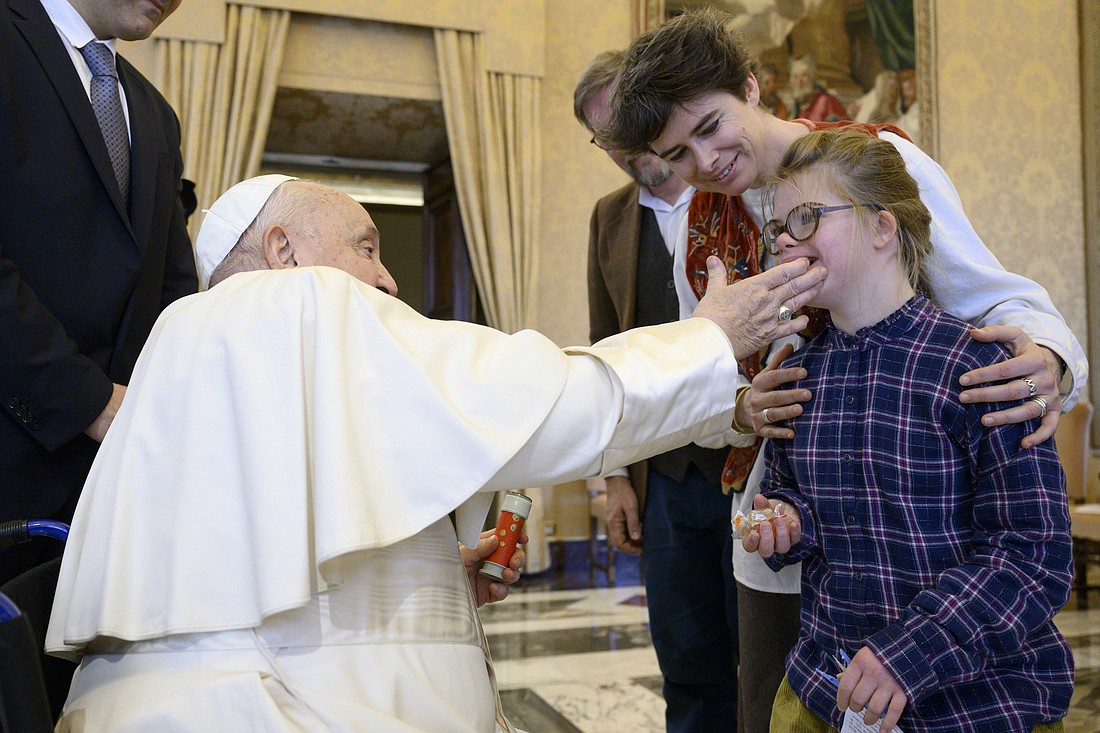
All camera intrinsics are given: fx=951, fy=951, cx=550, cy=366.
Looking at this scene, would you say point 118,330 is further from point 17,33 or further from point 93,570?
point 93,570

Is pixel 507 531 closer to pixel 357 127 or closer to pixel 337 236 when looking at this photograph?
pixel 337 236

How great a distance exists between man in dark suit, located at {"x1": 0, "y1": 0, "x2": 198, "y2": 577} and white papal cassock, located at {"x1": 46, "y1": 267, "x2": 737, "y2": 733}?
0.63 metres

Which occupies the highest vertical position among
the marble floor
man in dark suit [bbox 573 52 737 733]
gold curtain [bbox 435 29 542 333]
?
Answer: gold curtain [bbox 435 29 542 333]

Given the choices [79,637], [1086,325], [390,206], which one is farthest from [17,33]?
[390,206]

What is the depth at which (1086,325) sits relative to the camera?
30.4 ft

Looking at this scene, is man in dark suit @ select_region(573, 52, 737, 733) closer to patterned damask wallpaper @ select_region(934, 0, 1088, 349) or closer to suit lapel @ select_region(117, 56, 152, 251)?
suit lapel @ select_region(117, 56, 152, 251)

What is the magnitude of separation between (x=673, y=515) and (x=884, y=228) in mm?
1268

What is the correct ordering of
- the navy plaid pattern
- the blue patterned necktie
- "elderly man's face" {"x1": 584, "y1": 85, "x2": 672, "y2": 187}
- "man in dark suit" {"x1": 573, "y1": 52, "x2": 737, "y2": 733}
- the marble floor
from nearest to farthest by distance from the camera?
the navy plaid pattern < the blue patterned necktie < "man in dark suit" {"x1": 573, "y1": 52, "x2": 737, "y2": 733} < "elderly man's face" {"x1": 584, "y1": 85, "x2": 672, "y2": 187} < the marble floor

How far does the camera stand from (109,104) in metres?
2.44

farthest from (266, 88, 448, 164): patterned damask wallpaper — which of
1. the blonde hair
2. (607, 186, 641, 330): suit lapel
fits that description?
the blonde hair

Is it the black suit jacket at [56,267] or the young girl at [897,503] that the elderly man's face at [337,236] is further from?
the young girl at [897,503]

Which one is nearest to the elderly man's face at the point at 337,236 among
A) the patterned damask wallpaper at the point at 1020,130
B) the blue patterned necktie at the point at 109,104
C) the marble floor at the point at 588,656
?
the blue patterned necktie at the point at 109,104

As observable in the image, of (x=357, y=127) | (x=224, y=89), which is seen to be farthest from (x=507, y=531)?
(x=357, y=127)

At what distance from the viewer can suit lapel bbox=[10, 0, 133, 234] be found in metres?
2.25
